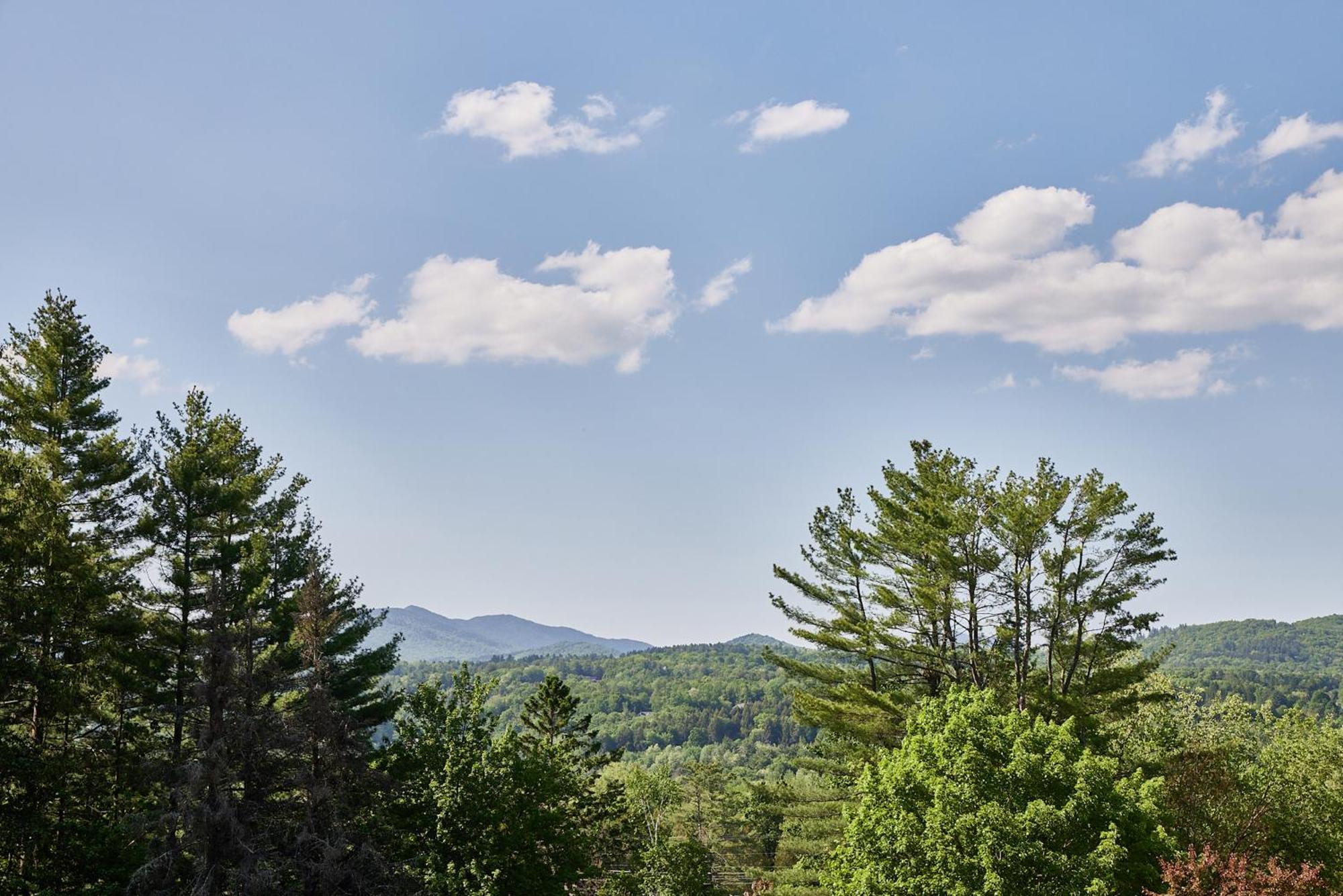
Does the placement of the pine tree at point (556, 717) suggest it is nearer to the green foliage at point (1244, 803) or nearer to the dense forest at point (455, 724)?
the dense forest at point (455, 724)

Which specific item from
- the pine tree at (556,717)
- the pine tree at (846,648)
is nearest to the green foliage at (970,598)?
the pine tree at (846,648)

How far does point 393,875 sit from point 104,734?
929 cm

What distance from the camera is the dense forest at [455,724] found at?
17.5m

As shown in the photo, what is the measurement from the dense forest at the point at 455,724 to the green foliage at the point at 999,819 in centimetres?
6

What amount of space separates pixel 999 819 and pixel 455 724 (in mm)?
13832

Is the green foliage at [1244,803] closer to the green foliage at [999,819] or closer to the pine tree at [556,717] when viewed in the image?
the green foliage at [999,819]

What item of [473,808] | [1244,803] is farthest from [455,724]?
[1244,803]

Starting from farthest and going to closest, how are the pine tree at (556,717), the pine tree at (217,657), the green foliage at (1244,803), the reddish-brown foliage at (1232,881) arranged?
the pine tree at (556,717) < the green foliage at (1244,803) < the pine tree at (217,657) < the reddish-brown foliage at (1232,881)

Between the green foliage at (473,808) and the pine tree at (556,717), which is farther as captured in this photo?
the pine tree at (556,717)

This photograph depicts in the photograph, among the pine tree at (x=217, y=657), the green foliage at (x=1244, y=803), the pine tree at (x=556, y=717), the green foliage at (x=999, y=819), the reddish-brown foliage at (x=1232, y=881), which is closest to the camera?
the reddish-brown foliage at (x=1232, y=881)

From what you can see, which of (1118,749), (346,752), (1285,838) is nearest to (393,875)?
(346,752)

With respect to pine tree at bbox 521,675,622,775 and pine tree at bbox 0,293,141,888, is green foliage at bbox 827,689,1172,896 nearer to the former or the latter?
pine tree at bbox 0,293,141,888

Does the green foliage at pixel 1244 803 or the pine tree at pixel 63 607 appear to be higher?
the pine tree at pixel 63 607

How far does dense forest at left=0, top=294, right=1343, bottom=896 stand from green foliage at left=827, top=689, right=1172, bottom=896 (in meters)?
0.06
